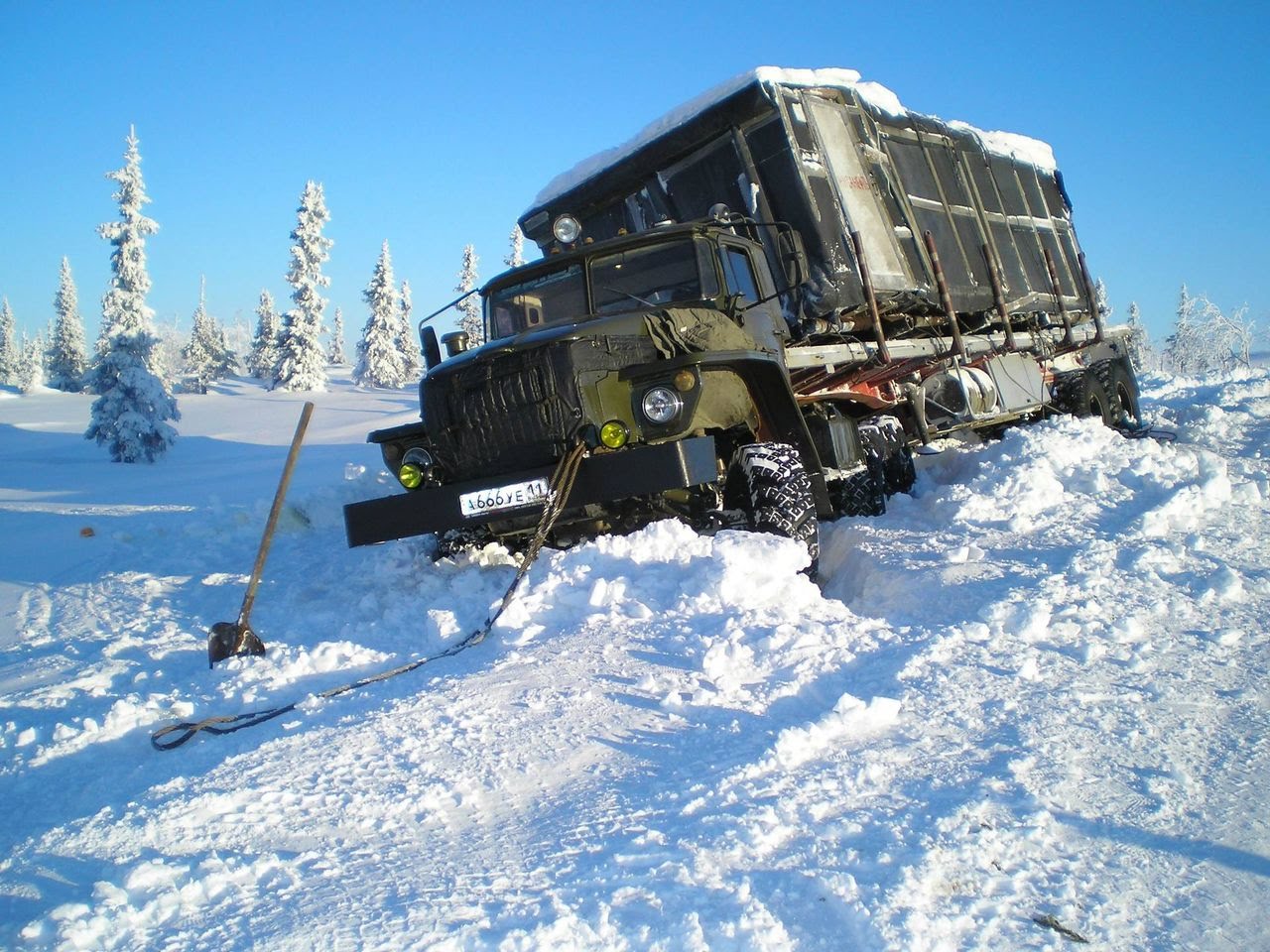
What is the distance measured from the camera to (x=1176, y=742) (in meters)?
3.10

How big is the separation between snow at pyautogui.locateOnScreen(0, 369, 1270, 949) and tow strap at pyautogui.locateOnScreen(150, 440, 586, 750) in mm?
80

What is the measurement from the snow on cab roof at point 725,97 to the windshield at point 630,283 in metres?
1.99

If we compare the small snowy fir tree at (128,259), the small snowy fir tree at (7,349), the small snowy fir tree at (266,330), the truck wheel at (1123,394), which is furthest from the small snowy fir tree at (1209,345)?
the small snowy fir tree at (7,349)

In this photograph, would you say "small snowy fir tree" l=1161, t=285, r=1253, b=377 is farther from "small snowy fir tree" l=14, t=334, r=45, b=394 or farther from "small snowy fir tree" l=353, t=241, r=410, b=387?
"small snowy fir tree" l=14, t=334, r=45, b=394

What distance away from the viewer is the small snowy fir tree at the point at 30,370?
2618 inches

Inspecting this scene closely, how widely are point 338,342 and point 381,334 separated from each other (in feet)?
150

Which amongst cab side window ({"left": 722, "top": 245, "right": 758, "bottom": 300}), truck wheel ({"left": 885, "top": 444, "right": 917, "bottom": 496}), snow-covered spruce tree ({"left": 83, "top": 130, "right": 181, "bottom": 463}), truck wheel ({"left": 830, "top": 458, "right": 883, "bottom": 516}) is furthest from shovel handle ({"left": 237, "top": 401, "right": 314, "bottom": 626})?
snow-covered spruce tree ({"left": 83, "top": 130, "right": 181, "bottom": 463})

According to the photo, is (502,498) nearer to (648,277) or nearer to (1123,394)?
(648,277)

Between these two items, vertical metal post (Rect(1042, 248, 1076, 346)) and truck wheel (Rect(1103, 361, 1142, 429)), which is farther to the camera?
truck wheel (Rect(1103, 361, 1142, 429))

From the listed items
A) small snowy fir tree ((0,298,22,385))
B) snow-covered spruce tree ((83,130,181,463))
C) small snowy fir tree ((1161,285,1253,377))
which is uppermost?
small snowy fir tree ((0,298,22,385))

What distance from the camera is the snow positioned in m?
2.26

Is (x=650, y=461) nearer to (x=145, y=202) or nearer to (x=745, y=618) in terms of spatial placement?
(x=745, y=618)

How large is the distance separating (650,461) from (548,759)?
2181mm

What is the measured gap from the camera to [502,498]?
5348 millimetres
